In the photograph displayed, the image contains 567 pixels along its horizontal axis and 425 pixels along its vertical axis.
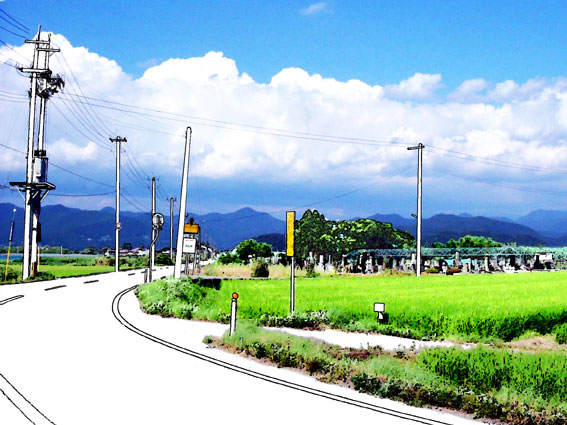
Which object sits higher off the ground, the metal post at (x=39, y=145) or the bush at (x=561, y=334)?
the metal post at (x=39, y=145)

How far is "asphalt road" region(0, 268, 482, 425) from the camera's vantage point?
30.1ft

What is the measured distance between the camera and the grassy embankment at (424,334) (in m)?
10.5

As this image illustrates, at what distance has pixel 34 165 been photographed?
47.0 meters

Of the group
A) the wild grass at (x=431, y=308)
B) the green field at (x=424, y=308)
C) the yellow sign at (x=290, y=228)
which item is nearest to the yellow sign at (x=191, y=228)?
the green field at (x=424, y=308)

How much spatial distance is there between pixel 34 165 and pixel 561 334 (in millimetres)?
38450

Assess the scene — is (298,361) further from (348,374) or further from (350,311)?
(350,311)

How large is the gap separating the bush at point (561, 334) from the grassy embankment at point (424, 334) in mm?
110

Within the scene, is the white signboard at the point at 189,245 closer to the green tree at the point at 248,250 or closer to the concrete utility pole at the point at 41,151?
the concrete utility pole at the point at 41,151

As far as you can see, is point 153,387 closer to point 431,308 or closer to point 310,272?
point 431,308

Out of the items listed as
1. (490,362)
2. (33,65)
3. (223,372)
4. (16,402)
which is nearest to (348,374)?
(223,372)

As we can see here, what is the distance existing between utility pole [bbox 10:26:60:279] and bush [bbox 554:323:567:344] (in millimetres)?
36645

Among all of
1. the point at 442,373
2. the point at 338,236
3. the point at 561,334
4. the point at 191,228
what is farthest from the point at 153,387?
the point at 338,236

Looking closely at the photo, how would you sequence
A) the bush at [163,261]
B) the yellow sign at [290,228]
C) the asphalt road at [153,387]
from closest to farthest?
the asphalt road at [153,387], the yellow sign at [290,228], the bush at [163,261]

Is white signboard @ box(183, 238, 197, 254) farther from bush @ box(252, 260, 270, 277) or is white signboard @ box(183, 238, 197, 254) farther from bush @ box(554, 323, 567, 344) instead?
bush @ box(554, 323, 567, 344)
